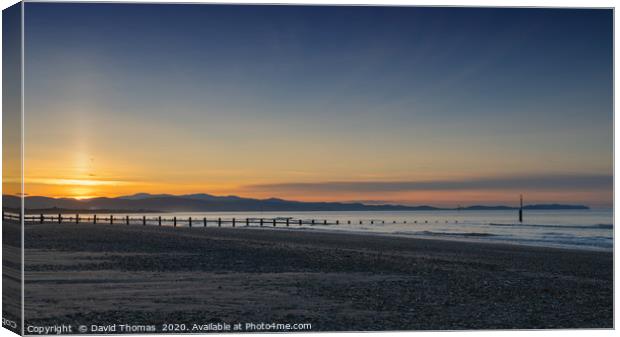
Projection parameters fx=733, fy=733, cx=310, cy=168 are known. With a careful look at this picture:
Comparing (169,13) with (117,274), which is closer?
(169,13)

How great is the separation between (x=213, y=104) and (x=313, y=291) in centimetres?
431

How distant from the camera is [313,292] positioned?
13172mm

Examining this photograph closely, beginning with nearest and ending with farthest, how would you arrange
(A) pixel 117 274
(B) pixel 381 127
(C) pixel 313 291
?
(C) pixel 313 291 → (A) pixel 117 274 → (B) pixel 381 127

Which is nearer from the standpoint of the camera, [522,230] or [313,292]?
[313,292]

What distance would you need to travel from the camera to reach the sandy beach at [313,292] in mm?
11297

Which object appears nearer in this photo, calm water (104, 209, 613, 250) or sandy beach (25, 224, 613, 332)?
sandy beach (25, 224, 613, 332)

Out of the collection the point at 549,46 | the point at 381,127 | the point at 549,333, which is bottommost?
the point at 549,333

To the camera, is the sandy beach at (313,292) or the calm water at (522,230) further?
the calm water at (522,230)

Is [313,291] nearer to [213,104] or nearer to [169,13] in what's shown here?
[213,104]

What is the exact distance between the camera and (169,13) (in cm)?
1223

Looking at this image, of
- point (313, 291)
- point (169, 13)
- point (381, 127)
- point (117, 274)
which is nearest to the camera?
point (169, 13)

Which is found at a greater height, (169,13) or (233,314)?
(169,13)

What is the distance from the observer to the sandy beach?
11.3m

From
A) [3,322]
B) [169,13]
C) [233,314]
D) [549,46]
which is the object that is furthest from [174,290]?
[549,46]
